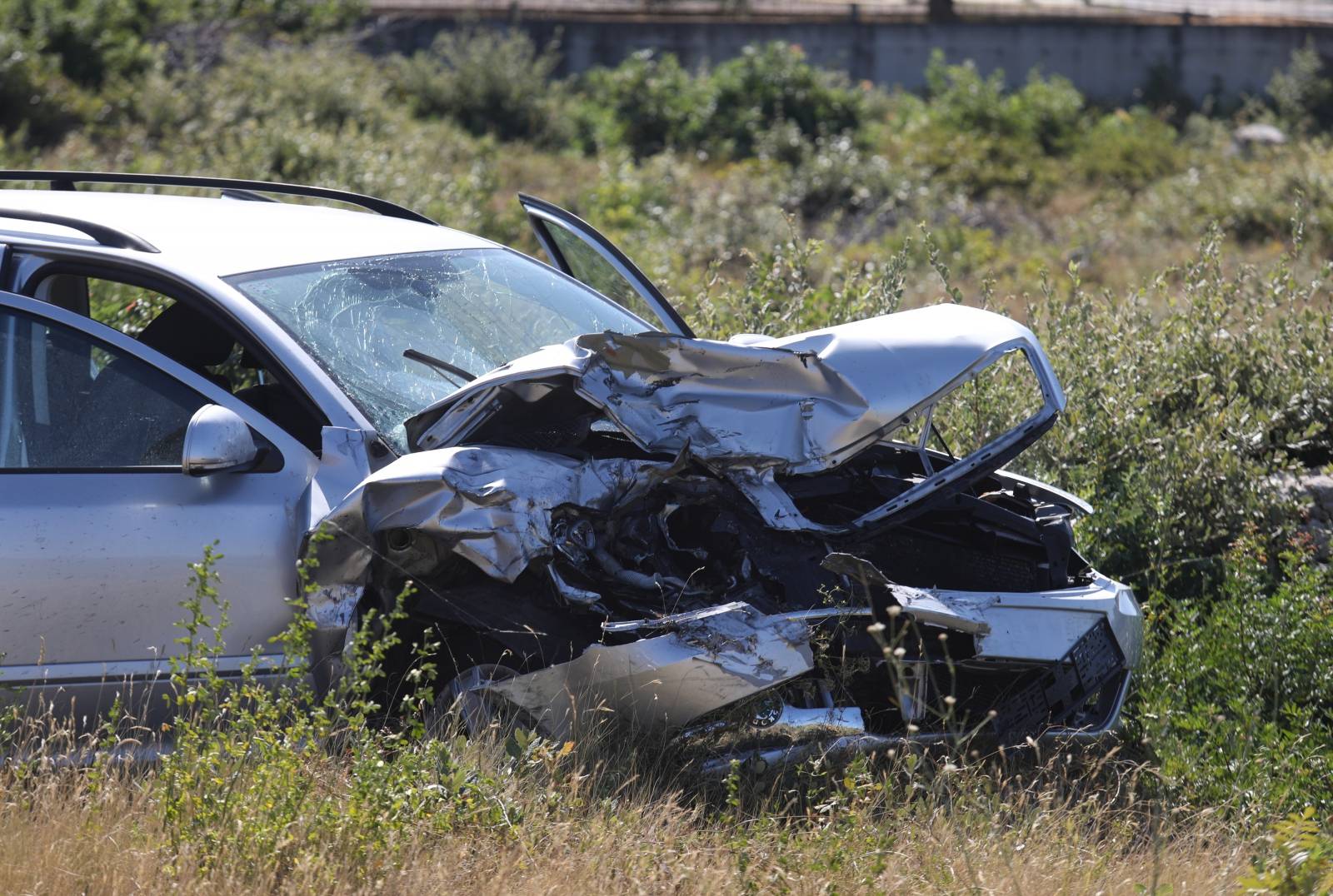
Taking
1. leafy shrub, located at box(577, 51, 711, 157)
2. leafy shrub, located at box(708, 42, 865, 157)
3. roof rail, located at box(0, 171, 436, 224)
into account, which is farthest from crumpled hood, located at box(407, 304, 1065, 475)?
leafy shrub, located at box(577, 51, 711, 157)

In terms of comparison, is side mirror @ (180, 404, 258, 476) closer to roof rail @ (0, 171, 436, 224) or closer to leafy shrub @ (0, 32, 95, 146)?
roof rail @ (0, 171, 436, 224)

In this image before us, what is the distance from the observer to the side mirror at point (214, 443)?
3.15 m

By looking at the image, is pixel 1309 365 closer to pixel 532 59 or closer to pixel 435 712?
pixel 435 712

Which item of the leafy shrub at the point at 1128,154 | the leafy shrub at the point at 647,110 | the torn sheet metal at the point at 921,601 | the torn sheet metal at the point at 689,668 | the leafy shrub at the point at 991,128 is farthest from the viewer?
the leafy shrub at the point at 647,110

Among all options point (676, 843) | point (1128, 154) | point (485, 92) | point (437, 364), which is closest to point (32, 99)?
point (485, 92)

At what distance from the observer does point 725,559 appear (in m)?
3.64

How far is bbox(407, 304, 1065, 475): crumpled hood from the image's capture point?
137 inches

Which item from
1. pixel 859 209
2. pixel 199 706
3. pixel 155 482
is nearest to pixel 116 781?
pixel 199 706

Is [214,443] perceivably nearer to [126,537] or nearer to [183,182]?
[126,537]

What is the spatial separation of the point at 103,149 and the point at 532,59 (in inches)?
361

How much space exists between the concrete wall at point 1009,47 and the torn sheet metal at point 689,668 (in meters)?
21.0

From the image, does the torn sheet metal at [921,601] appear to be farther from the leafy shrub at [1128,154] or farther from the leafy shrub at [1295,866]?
the leafy shrub at [1128,154]

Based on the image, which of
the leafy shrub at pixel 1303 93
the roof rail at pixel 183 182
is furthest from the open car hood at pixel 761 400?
the leafy shrub at pixel 1303 93

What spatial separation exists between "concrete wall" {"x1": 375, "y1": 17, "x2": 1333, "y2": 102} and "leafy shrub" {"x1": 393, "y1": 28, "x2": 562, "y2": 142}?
139 inches
